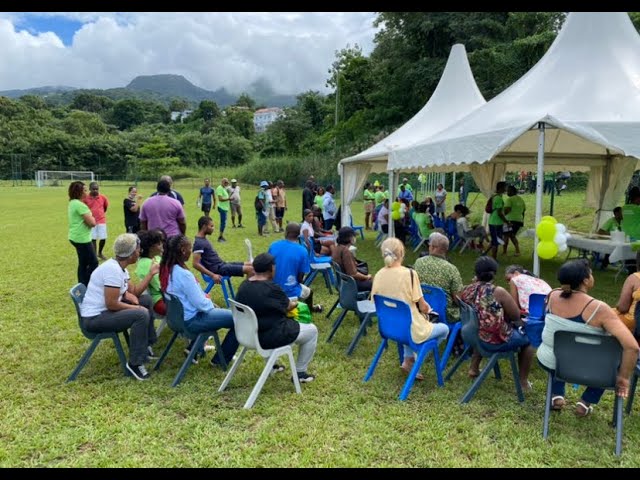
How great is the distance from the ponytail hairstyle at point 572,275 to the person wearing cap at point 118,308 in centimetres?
318

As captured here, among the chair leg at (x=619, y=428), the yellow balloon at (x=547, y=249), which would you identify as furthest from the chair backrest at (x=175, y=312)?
the yellow balloon at (x=547, y=249)

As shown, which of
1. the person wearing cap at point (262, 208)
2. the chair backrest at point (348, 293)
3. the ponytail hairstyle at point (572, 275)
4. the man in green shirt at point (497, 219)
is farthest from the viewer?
the person wearing cap at point (262, 208)

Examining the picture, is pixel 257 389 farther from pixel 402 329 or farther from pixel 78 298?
pixel 78 298

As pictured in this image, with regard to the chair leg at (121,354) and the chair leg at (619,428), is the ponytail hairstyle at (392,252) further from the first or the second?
the chair leg at (121,354)

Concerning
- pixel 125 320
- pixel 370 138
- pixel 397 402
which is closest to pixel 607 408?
pixel 397 402

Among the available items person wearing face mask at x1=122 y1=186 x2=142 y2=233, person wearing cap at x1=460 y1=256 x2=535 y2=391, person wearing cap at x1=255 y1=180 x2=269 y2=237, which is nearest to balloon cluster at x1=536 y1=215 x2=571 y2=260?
person wearing cap at x1=460 y1=256 x2=535 y2=391

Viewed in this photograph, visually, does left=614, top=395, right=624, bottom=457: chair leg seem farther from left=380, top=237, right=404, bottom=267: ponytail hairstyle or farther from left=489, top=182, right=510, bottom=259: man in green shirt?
left=489, top=182, right=510, bottom=259: man in green shirt

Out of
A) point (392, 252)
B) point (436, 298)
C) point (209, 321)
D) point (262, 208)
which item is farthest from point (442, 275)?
point (262, 208)

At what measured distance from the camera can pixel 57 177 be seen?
1924 inches

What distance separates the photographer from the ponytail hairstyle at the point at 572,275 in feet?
10.1

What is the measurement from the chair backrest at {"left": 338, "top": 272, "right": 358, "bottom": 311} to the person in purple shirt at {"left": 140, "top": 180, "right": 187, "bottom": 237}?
2.39 m

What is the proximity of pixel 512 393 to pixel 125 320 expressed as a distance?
125 inches

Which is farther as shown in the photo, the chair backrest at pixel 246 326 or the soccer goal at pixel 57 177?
the soccer goal at pixel 57 177
